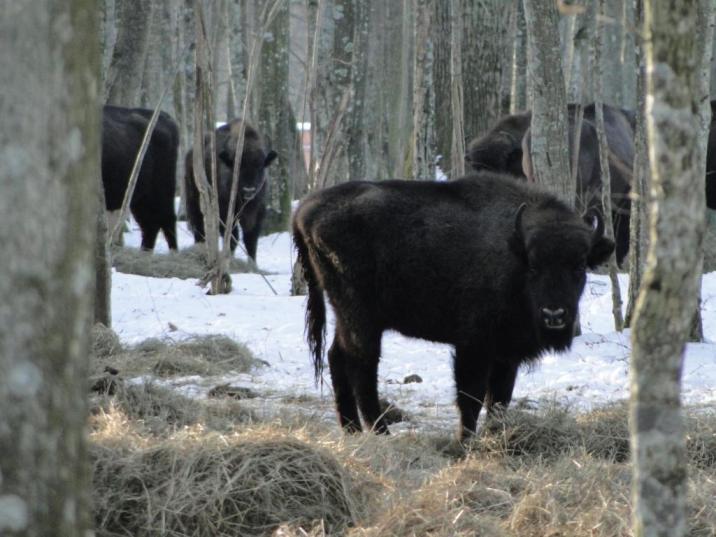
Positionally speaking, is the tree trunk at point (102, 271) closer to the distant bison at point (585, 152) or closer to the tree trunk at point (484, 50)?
the distant bison at point (585, 152)

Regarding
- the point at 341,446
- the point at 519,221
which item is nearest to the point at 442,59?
the point at 519,221

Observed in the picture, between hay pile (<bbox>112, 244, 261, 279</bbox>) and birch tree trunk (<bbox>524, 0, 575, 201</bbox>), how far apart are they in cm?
567

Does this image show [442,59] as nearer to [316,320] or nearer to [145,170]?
[145,170]

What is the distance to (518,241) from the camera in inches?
287

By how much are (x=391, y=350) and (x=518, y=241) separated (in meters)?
3.16

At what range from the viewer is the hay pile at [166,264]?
15.2 meters

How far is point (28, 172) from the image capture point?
2627 millimetres

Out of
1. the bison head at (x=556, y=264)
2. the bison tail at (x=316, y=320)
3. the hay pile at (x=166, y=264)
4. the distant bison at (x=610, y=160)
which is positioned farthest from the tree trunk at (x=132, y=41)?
the bison head at (x=556, y=264)

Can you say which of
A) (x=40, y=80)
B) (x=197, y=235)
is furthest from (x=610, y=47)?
(x=40, y=80)

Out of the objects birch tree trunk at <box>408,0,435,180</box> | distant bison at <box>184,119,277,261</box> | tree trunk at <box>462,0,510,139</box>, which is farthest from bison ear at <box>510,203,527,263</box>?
distant bison at <box>184,119,277,261</box>

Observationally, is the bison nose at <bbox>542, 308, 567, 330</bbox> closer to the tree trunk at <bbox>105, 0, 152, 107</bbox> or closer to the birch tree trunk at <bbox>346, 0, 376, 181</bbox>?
the tree trunk at <bbox>105, 0, 152, 107</bbox>

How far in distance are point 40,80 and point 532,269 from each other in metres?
4.85

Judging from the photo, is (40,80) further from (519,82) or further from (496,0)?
(519,82)

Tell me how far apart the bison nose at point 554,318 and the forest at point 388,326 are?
0.02m
